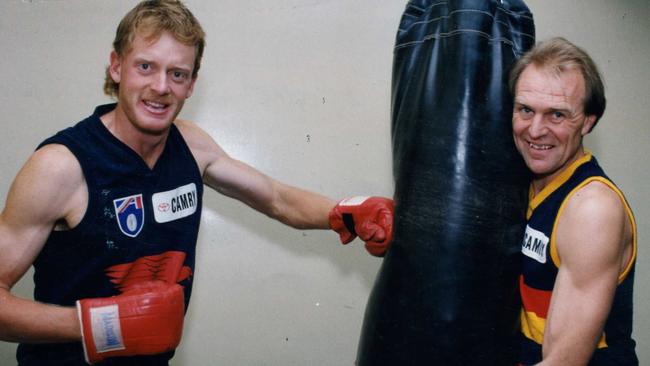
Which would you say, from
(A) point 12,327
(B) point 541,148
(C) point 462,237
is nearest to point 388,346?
(C) point 462,237

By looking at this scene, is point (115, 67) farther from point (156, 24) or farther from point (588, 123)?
point (588, 123)

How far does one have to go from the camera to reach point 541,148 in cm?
137

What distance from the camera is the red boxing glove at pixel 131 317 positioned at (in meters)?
1.41

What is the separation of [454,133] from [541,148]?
20cm

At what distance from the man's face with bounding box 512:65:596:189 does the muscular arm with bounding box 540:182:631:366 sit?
0.15 metres

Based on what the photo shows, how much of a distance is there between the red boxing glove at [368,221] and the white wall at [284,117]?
685 millimetres

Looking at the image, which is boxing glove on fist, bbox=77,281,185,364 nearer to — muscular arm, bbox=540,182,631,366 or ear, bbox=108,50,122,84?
ear, bbox=108,50,122,84

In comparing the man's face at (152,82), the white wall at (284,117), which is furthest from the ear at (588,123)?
the white wall at (284,117)

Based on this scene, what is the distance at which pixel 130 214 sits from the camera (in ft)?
5.06

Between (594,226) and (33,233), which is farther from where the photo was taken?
(33,233)

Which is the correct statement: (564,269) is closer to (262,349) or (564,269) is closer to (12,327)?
(12,327)

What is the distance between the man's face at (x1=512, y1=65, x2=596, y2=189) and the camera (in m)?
1.36

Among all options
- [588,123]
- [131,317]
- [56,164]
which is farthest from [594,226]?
[56,164]

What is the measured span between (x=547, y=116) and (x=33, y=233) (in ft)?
3.88
